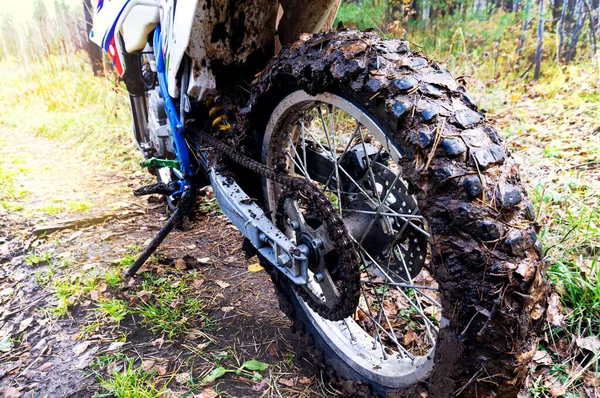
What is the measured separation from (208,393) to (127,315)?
72 centimetres

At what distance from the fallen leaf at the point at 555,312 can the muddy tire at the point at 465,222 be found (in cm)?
Result: 93

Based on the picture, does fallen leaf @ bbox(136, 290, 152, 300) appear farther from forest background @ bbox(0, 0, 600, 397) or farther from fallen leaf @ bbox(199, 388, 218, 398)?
forest background @ bbox(0, 0, 600, 397)

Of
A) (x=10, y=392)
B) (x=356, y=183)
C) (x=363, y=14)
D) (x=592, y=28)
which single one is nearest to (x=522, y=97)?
(x=592, y=28)

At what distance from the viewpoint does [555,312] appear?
1826 millimetres

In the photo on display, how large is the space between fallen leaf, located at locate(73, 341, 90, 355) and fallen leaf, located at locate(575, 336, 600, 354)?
2122 mm

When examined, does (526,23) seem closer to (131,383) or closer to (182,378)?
(182,378)

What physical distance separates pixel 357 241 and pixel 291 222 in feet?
0.84

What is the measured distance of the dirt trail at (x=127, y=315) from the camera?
5.72ft

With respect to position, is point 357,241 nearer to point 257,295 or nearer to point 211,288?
point 257,295

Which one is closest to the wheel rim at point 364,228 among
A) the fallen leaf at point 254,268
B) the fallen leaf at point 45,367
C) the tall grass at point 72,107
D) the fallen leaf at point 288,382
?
the fallen leaf at point 288,382

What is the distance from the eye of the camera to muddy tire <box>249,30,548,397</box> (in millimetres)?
954

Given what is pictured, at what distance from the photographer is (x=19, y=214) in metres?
3.29

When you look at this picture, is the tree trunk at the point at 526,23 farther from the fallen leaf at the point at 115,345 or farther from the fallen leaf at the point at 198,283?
the fallen leaf at the point at 115,345

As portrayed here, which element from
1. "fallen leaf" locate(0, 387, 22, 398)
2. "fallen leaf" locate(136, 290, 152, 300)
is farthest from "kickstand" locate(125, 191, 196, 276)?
"fallen leaf" locate(0, 387, 22, 398)
